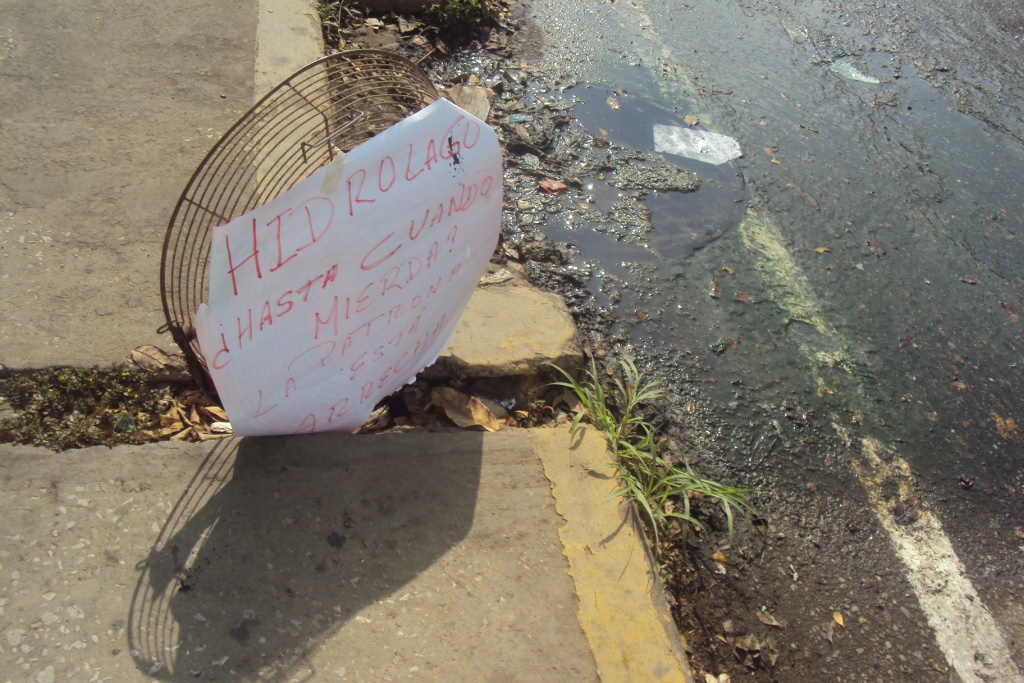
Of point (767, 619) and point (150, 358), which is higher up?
point (150, 358)

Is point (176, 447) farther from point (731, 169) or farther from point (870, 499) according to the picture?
point (731, 169)

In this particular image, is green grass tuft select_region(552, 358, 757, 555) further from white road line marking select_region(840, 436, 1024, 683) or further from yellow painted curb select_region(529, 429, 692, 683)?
white road line marking select_region(840, 436, 1024, 683)

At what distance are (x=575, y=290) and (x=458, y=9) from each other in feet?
6.92

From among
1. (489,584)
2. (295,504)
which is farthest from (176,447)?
(489,584)

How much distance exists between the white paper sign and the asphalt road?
3.72ft

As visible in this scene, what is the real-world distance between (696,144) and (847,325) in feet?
4.29

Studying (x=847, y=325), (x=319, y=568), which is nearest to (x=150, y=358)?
(x=319, y=568)

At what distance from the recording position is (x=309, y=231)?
1687mm

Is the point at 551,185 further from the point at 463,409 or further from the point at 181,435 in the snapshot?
the point at 181,435

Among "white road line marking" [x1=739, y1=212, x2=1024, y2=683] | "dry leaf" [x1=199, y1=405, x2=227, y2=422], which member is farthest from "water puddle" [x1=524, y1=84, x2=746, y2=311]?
"dry leaf" [x1=199, y1=405, x2=227, y2=422]

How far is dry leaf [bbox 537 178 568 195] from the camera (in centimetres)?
347

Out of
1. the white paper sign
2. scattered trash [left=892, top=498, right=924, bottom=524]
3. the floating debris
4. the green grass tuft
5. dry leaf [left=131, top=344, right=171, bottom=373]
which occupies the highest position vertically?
the white paper sign

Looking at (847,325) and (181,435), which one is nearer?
(181,435)

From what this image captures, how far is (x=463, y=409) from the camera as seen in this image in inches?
97.4
